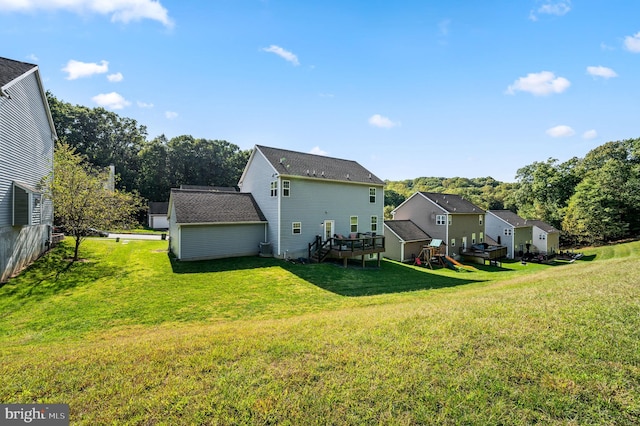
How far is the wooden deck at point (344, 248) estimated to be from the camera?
18297 millimetres

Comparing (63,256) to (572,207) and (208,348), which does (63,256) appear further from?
(572,207)

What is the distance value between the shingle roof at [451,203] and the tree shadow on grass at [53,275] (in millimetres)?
28060

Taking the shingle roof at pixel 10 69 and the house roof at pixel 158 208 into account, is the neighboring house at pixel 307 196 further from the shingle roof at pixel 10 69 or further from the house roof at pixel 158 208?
the house roof at pixel 158 208

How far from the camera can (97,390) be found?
387cm

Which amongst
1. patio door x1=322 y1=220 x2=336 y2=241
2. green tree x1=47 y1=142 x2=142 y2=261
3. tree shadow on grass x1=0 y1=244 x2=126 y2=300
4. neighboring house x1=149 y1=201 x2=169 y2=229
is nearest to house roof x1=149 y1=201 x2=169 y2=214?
neighboring house x1=149 y1=201 x2=169 y2=229

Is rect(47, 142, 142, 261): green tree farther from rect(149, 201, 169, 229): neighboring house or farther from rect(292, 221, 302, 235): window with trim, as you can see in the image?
rect(149, 201, 169, 229): neighboring house

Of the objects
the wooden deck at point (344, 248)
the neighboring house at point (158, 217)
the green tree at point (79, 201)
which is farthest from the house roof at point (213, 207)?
the neighboring house at point (158, 217)

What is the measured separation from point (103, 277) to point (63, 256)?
15.9 feet

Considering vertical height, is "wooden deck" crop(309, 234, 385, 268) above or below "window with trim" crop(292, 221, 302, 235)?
below

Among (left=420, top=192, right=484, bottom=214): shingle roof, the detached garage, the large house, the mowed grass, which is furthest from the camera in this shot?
(left=420, top=192, right=484, bottom=214): shingle roof

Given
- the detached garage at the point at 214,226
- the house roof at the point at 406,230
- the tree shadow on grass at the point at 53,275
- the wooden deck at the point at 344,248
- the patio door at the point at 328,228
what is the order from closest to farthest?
the tree shadow on grass at the point at 53,275
the detached garage at the point at 214,226
the wooden deck at the point at 344,248
the patio door at the point at 328,228
the house roof at the point at 406,230

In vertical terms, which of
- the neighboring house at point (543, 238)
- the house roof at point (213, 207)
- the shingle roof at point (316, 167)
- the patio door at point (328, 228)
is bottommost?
the neighboring house at point (543, 238)

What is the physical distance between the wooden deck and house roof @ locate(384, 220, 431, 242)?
22.6 ft
